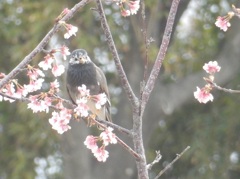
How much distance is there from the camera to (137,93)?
7418 millimetres

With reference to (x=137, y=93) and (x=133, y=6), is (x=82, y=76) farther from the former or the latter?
(x=137, y=93)

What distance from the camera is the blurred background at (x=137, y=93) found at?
7.21 metres

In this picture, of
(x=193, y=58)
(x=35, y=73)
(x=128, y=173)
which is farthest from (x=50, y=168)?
(x=35, y=73)

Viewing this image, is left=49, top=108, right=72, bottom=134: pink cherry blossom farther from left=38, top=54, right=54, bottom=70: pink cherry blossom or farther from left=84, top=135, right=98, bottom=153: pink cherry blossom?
left=38, top=54, right=54, bottom=70: pink cherry blossom

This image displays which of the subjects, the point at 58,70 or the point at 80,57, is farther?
the point at 80,57

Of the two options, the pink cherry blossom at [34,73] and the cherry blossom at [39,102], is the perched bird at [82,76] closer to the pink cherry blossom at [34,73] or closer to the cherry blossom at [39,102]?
the pink cherry blossom at [34,73]

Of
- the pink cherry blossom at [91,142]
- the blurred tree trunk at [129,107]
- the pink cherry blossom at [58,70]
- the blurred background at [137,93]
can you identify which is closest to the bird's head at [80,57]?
the pink cherry blossom at [58,70]

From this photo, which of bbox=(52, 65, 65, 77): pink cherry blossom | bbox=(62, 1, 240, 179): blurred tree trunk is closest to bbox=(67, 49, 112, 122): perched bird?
bbox=(52, 65, 65, 77): pink cherry blossom

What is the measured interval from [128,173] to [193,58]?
151 cm

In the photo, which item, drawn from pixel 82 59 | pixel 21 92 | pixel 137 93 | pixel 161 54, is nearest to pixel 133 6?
pixel 161 54

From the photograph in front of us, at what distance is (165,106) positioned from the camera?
24.4 ft

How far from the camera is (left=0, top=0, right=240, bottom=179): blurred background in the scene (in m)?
7.21

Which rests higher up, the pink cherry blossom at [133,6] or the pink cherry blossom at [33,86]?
the pink cherry blossom at [133,6]

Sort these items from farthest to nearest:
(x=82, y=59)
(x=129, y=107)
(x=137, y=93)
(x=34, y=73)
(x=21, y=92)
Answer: (x=129, y=107) → (x=137, y=93) → (x=82, y=59) → (x=21, y=92) → (x=34, y=73)
